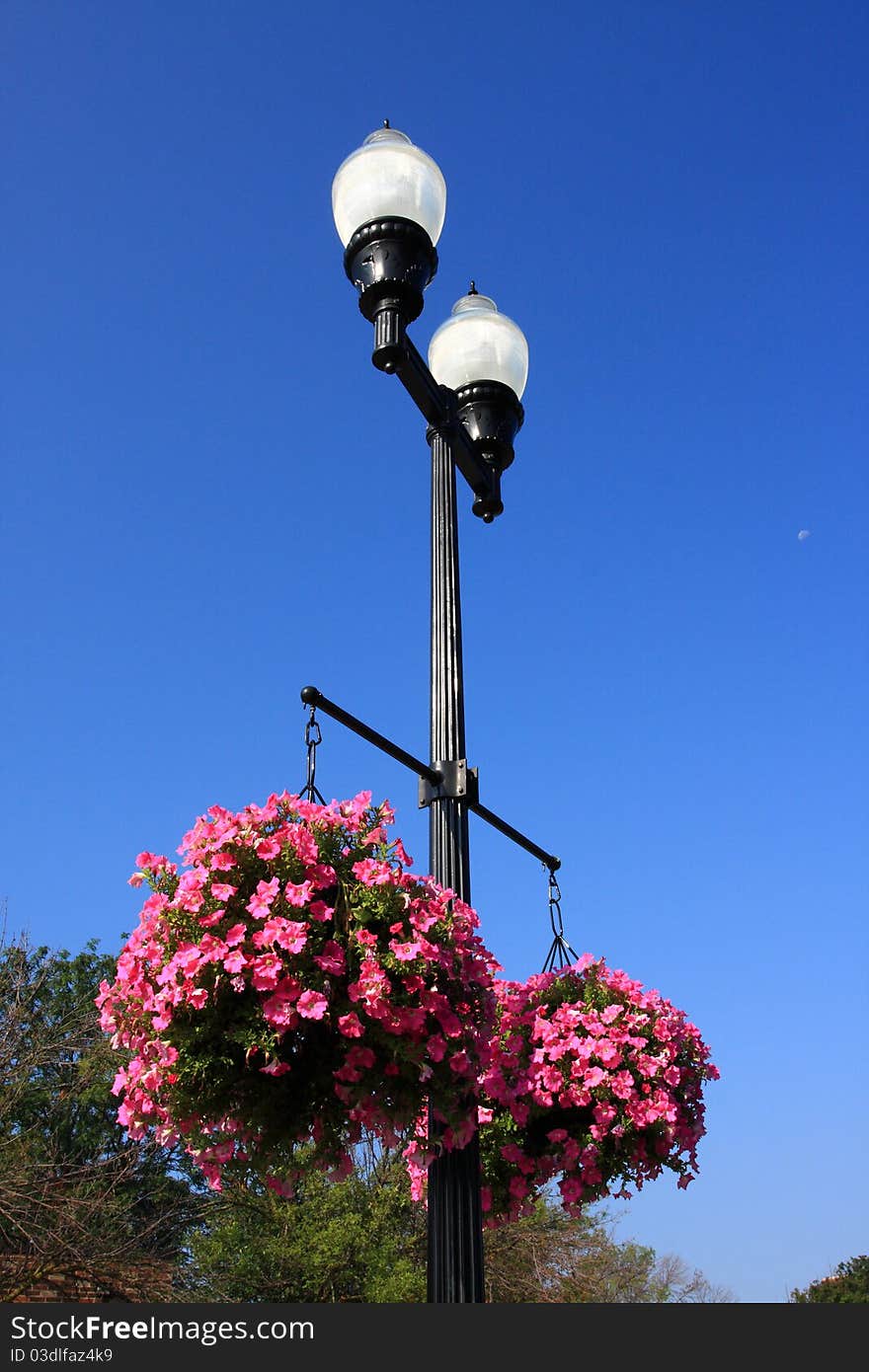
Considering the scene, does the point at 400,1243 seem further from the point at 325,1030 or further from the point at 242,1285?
the point at 325,1030

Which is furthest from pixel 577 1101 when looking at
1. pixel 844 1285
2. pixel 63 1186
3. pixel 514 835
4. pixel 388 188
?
pixel 844 1285

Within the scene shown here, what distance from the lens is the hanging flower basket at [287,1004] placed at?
275 cm

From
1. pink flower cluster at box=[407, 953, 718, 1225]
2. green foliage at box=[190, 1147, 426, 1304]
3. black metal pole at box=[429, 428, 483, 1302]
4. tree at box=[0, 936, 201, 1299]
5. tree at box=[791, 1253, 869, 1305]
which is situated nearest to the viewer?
black metal pole at box=[429, 428, 483, 1302]

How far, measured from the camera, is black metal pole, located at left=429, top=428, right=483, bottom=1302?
2969mm

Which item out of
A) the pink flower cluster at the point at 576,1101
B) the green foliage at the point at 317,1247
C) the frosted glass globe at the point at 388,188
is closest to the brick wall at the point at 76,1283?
the green foliage at the point at 317,1247

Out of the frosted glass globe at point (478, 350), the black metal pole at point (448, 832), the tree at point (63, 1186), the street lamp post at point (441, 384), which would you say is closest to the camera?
the black metal pole at point (448, 832)

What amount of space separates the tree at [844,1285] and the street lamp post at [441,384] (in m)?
33.3

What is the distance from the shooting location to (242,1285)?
1609 centimetres

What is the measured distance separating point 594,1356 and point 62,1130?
73.8ft

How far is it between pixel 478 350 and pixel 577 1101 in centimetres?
318

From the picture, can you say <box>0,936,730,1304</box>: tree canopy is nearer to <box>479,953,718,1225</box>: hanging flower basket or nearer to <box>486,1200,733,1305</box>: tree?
<box>486,1200,733,1305</box>: tree

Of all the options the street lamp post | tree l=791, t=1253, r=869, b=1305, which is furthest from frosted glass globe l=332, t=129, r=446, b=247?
tree l=791, t=1253, r=869, b=1305

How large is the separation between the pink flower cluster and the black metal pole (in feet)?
1.95

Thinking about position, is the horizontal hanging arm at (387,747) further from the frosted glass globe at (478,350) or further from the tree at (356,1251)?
the tree at (356,1251)
